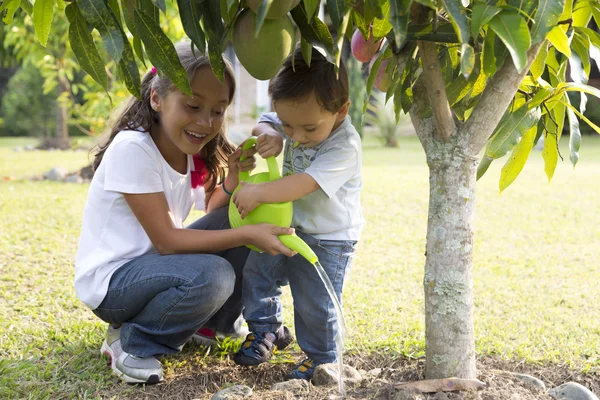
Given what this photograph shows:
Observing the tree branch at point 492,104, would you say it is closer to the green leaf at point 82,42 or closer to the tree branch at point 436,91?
the tree branch at point 436,91

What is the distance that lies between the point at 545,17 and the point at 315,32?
1.38ft

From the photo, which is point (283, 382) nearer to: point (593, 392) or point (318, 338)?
point (318, 338)

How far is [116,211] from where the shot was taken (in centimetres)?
208

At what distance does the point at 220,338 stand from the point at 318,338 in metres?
0.42

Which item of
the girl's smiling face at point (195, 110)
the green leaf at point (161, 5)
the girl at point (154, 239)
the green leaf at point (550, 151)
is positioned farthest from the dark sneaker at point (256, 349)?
the green leaf at point (161, 5)

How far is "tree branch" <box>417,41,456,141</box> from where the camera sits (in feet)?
4.94

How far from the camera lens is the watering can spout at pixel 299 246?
1817 mm

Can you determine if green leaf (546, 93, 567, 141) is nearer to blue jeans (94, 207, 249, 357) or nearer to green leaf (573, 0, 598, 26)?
green leaf (573, 0, 598, 26)

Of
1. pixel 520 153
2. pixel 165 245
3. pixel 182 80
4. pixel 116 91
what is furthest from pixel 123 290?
pixel 116 91

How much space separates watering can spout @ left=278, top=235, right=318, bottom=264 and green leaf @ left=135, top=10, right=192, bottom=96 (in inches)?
25.2

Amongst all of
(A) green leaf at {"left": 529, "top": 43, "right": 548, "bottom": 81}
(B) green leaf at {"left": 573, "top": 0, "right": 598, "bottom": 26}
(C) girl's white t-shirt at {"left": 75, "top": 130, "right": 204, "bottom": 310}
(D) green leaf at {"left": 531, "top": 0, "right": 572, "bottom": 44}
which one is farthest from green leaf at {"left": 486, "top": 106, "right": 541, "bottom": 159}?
(C) girl's white t-shirt at {"left": 75, "top": 130, "right": 204, "bottom": 310}

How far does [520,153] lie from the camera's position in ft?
5.95

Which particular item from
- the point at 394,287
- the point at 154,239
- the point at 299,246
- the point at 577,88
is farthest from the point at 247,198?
the point at 394,287

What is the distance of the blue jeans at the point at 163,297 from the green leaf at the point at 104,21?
34.1 inches
